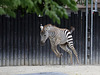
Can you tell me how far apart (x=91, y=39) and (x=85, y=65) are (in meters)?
1.22

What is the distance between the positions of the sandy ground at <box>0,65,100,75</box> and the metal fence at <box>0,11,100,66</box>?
50cm

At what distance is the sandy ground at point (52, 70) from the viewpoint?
9.30m

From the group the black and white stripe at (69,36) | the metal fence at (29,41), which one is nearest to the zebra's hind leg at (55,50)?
the metal fence at (29,41)

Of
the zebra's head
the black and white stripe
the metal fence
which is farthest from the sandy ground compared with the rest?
the zebra's head

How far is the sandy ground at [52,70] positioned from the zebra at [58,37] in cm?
68

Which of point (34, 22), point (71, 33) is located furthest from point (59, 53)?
point (34, 22)

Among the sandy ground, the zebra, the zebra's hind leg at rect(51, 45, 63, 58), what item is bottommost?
the sandy ground

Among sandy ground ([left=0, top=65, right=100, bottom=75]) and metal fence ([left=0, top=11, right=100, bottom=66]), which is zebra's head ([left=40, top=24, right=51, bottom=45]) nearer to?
metal fence ([left=0, top=11, right=100, bottom=66])

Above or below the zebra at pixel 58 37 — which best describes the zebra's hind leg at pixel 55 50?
below

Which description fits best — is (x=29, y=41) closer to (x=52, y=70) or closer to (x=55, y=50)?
(x=55, y=50)

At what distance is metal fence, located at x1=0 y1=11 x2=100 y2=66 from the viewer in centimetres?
1077

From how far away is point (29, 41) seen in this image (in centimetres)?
1091

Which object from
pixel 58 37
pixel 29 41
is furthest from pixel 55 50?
pixel 29 41

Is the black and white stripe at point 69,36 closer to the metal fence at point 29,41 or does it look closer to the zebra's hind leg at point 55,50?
the metal fence at point 29,41
